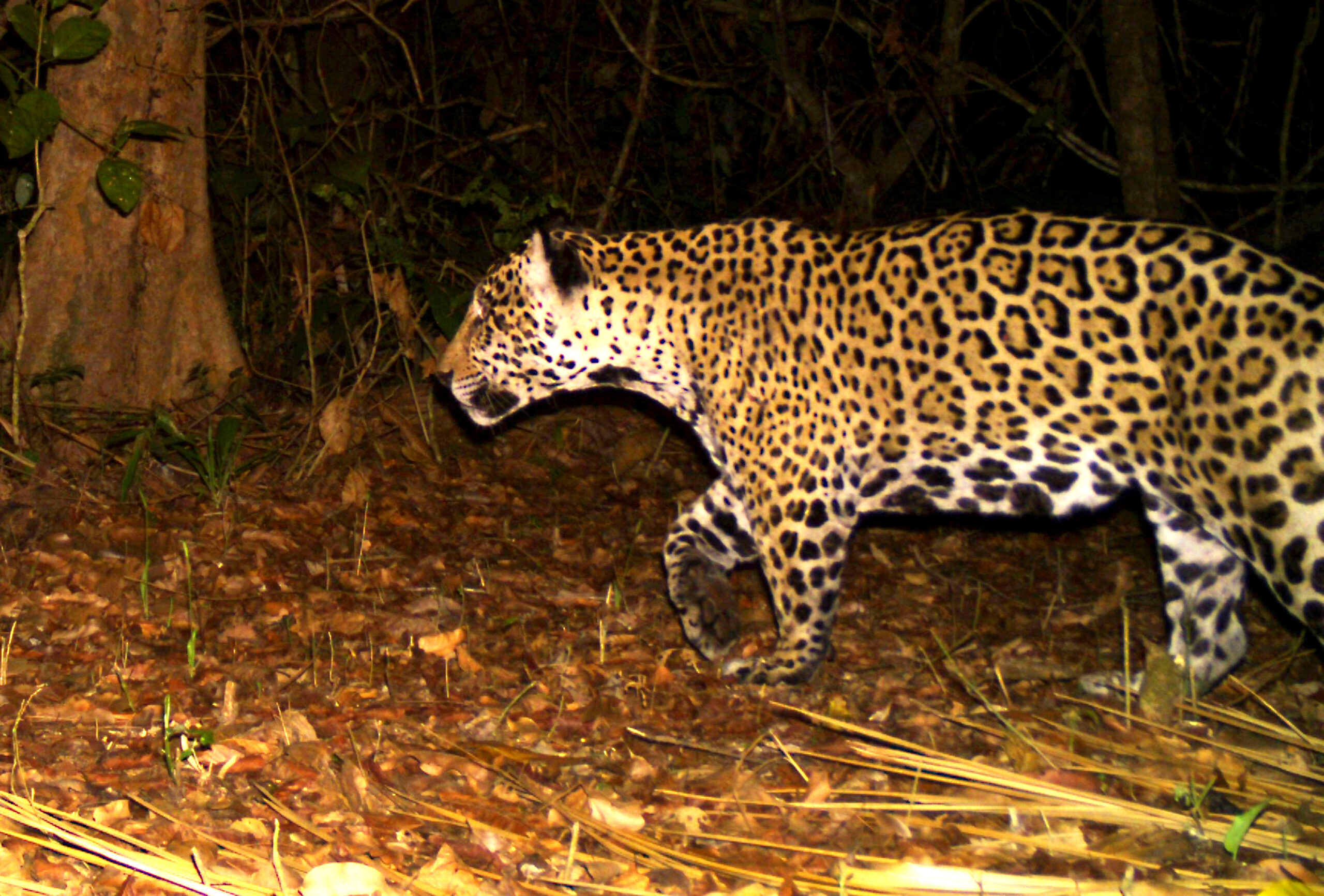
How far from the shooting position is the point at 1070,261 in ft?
13.5

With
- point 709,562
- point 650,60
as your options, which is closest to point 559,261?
point 709,562

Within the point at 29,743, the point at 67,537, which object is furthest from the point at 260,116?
the point at 29,743

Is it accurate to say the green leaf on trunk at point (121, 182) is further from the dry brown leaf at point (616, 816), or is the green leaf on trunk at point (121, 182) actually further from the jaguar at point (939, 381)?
the dry brown leaf at point (616, 816)

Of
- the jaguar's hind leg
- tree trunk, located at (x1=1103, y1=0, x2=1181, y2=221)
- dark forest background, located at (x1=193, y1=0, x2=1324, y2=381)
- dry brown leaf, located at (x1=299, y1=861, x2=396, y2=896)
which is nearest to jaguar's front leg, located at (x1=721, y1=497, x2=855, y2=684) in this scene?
the jaguar's hind leg

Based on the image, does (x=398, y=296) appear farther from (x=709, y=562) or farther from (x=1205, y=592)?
(x=1205, y=592)

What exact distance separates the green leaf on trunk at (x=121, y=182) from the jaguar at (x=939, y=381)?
1355 mm

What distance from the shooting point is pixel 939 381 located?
4.27 meters

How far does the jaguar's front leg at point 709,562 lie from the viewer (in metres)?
4.71

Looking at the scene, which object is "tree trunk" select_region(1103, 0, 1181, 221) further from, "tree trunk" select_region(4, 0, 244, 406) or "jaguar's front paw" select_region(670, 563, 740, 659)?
"tree trunk" select_region(4, 0, 244, 406)

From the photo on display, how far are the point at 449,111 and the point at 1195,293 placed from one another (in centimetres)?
520

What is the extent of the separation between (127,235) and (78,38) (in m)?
1.01

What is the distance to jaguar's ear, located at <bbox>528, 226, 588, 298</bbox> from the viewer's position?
4.57 metres

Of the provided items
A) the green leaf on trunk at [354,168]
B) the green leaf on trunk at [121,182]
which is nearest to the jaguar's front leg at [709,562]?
the green leaf on trunk at [354,168]

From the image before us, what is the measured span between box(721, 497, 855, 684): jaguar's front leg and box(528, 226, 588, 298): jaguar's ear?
1.11m
